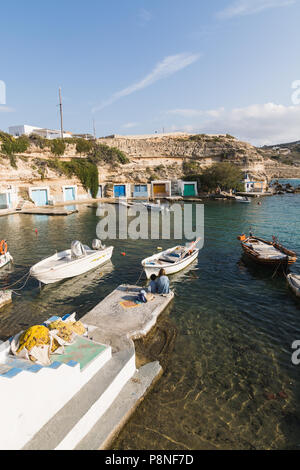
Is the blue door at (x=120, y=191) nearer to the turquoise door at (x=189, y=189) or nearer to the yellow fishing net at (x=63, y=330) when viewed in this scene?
the turquoise door at (x=189, y=189)

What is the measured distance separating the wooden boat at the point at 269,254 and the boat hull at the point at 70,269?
1195 cm

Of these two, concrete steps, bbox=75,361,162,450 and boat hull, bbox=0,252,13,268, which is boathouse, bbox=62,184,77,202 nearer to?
A: boat hull, bbox=0,252,13,268

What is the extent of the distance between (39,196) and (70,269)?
4446cm

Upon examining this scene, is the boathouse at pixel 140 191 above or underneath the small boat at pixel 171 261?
above

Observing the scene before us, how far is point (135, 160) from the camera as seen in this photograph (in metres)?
81.4

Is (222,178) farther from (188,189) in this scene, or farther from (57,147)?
(57,147)

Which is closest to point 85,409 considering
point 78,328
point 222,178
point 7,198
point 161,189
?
point 78,328

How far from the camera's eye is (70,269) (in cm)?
1781

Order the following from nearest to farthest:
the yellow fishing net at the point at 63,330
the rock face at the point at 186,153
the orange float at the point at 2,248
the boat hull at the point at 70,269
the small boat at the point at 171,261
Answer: the yellow fishing net at the point at 63,330 < the boat hull at the point at 70,269 < the small boat at the point at 171,261 < the orange float at the point at 2,248 < the rock face at the point at 186,153

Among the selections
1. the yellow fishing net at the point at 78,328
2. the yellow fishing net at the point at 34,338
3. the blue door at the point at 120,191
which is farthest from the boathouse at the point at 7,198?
the yellow fishing net at the point at 34,338

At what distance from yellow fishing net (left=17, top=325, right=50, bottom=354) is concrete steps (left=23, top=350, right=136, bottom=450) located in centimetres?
182

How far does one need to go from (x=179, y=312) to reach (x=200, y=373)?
4.21 meters

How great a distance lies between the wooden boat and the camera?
18703 millimetres

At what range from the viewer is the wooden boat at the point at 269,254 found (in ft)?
61.4
